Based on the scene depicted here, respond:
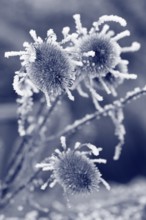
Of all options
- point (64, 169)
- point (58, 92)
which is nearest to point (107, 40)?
point (58, 92)

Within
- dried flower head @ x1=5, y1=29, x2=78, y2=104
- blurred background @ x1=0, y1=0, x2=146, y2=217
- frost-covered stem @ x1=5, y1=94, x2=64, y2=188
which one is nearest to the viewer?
dried flower head @ x1=5, y1=29, x2=78, y2=104

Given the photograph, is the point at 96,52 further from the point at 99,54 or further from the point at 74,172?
the point at 74,172

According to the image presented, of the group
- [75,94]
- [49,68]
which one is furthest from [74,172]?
[75,94]

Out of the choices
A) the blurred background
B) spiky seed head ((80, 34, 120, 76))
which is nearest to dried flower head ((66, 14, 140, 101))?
spiky seed head ((80, 34, 120, 76))

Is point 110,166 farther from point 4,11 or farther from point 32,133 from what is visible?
point 32,133

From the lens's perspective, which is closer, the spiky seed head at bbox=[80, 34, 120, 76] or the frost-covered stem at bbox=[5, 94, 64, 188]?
the spiky seed head at bbox=[80, 34, 120, 76]

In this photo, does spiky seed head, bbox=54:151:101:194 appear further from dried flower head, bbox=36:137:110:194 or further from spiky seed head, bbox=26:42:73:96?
spiky seed head, bbox=26:42:73:96
